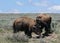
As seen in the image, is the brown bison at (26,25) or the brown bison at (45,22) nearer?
the brown bison at (26,25)

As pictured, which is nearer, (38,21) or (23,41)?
(23,41)

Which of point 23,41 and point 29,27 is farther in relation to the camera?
point 29,27

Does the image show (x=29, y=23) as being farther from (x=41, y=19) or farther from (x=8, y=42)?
(x=8, y=42)

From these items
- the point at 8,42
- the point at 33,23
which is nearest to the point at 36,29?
the point at 33,23

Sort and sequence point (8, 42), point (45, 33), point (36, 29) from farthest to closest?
point (45, 33) → point (36, 29) → point (8, 42)

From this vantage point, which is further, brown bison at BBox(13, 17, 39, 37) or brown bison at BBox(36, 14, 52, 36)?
brown bison at BBox(36, 14, 52, 36)

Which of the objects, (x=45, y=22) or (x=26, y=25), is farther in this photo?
(x=45, y=22)

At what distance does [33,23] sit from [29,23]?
0.97ft

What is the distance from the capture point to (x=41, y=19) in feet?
80.6

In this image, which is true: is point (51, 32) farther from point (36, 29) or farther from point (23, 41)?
point (23, 41)

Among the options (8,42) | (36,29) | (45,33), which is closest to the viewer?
(8,42)

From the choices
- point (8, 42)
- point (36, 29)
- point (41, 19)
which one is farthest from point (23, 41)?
point (41, 19)

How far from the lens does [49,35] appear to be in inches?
952

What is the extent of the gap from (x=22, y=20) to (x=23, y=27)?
53 cm
